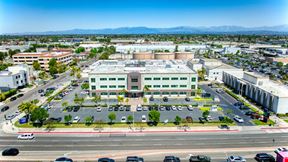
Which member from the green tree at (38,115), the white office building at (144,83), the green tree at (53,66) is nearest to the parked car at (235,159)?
the green tree at (38,115)

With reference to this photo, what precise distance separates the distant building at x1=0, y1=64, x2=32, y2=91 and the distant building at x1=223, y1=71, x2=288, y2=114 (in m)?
72.6

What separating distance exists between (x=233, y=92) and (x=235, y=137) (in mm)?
35047

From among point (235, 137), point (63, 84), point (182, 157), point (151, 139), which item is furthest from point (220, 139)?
point (63, 84)

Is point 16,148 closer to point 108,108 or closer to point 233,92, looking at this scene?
point 108,108

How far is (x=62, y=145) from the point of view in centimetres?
3806

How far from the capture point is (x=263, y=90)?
2276 inches

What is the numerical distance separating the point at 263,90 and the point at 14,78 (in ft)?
245

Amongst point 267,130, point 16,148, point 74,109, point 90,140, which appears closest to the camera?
point 16,148

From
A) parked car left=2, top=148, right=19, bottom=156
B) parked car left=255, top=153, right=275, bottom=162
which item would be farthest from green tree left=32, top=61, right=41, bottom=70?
parked car left=255, top=153, right=275, bottom=162

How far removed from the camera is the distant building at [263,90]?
171 feet

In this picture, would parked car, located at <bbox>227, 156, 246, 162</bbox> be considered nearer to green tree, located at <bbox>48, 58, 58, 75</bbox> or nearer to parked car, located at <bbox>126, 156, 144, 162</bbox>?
parked car, located at <bbox>126, 156, 144, 162</bbox>

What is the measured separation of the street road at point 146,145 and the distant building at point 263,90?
1284 cm

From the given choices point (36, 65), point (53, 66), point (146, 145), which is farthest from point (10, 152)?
point (36, 65)

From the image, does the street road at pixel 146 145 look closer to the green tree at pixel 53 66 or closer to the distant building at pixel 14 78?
the distant building at pixel 14 78
